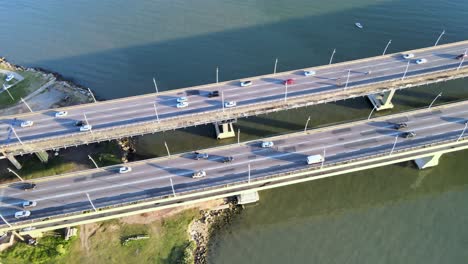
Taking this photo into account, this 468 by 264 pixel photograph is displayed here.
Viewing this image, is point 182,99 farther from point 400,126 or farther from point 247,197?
point 400,126

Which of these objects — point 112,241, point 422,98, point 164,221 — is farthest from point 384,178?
point 112,241

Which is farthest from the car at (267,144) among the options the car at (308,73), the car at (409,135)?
the car at (409,135)

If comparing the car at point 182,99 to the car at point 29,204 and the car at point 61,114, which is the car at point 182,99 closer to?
the car at point 61,114

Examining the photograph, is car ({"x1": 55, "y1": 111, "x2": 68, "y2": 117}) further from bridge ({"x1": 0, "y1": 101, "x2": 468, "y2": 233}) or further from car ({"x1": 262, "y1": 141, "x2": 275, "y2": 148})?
car ({"x1": 262, "y1": 141, "x2": 275, "y2": 148})

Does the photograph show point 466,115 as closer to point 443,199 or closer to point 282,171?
point 443,199

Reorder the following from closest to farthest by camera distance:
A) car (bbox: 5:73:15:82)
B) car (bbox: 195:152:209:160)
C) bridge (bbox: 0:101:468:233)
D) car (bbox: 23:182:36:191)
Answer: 1. bridge (bbox: 0:101:468:233)
2. car (bbox: 23:182:36:191)
3. car (bbox: 195:152:209:160)
4. car (bbox: 5:73:15:82)

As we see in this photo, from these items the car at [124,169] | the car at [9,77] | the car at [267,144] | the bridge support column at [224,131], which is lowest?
the car at [124,169]

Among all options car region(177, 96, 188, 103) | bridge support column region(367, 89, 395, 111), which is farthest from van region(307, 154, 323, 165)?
bridge support column region(367, 89, 395, 111)
